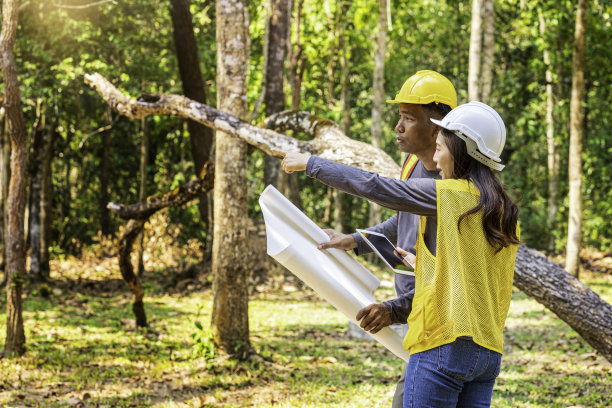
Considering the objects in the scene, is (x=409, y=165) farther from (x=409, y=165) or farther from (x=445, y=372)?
(x=445, y=372)

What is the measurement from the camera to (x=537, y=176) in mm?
18469

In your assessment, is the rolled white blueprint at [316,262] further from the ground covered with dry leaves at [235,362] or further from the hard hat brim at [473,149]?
the ground covered with dry leaves at [235,362]

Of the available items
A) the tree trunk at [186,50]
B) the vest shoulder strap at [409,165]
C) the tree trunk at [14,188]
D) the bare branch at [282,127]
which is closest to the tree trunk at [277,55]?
the tree trunk at [186,50]

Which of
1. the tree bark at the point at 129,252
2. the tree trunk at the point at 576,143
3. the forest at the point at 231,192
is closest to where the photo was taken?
the forest at the point at 231,192

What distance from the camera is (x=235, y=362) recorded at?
6.46 metres

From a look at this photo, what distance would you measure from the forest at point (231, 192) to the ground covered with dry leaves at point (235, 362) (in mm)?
37

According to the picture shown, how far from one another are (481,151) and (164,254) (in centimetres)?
1219

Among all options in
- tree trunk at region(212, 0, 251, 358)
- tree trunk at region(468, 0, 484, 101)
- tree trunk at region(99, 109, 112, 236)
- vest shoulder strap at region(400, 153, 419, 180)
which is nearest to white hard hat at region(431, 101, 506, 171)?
vest shoulder strap at region(400, 153, 419, 180)

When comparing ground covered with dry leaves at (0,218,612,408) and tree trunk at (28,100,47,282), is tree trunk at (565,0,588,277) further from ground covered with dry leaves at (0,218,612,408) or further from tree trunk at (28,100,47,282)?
tree trunk at (28,100,47,282)

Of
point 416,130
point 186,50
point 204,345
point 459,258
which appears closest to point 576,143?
Answer: point 186,50

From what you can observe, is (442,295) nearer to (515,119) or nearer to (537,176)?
(515,119)

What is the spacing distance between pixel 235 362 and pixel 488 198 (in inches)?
182

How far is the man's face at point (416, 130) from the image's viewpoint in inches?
113

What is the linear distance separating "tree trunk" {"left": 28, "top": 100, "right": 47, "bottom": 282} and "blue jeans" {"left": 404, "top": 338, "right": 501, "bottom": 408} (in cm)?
980
